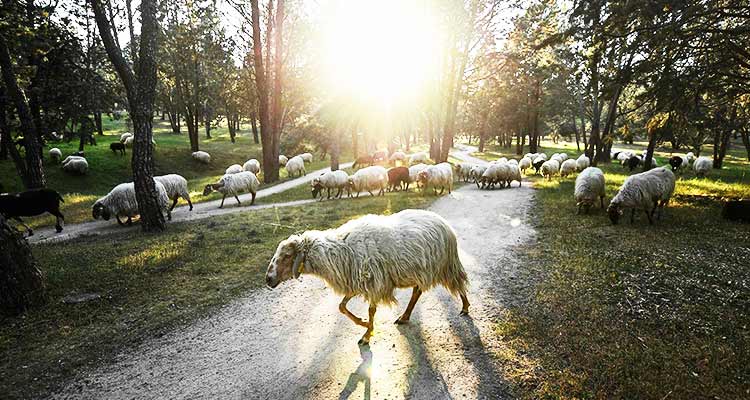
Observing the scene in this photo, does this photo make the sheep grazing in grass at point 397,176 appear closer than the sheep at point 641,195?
No

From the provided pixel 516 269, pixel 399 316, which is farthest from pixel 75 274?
pixel 516 269

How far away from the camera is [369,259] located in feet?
17.7

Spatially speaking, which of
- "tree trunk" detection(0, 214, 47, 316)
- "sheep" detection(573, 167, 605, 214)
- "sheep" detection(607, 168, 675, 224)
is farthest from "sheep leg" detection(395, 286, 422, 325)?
"sheep" detection(573, 167, 605, 214)

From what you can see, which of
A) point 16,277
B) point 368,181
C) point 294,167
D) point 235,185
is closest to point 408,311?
point 16,277

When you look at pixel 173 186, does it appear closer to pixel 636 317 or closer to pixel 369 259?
pixel 369 259

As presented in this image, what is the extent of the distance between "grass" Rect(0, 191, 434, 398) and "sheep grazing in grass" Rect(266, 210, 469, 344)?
2700 mm

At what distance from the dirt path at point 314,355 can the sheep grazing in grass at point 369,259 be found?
56 centimetres

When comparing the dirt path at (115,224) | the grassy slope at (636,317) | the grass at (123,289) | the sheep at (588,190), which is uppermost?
the sheep at (588,190)

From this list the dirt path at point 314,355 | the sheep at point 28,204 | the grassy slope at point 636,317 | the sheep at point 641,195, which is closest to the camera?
the grassy slope at point 636,317

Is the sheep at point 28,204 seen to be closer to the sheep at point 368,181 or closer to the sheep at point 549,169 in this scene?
the sheep at point 368,181

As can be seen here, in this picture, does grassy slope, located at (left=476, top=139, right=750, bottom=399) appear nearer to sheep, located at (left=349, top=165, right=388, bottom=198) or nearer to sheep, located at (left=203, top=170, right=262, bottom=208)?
sheep, located at (left=349, top=165, right=388, bottom=198)

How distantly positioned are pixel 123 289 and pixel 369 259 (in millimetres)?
5719

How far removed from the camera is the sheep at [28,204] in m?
11.9

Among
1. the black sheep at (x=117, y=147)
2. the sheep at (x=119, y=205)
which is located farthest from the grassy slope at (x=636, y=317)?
the black sheep at (x=117, y=147)
